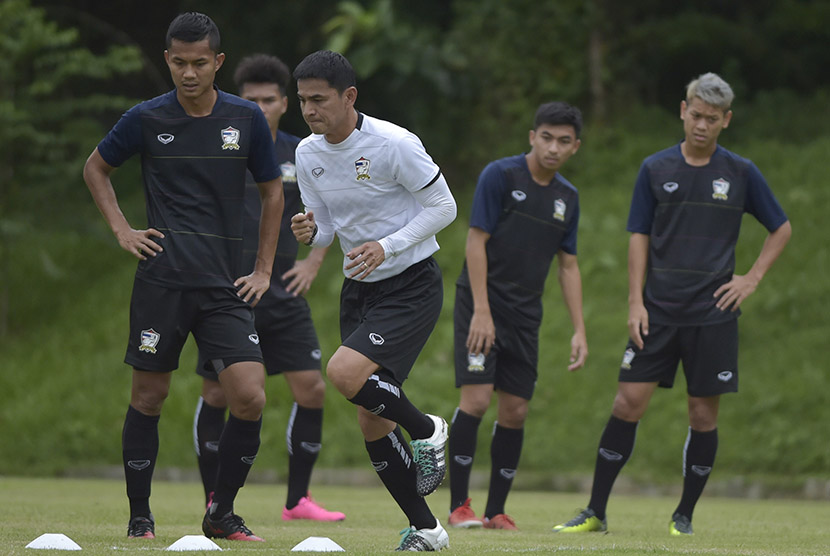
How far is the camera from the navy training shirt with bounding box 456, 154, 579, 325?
7.93 metres

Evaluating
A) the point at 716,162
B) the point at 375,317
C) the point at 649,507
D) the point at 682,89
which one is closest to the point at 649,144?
the point at 682,89

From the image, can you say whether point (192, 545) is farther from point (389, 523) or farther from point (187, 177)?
point (389, 523)

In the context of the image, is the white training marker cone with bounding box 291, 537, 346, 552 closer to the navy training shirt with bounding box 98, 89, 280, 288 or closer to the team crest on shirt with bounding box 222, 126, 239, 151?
the navy training shirt with bounding box 98, 89, 280, 288

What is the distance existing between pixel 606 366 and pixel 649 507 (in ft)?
12.7

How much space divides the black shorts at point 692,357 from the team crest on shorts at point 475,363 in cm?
90

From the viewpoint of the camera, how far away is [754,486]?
11.7 meters

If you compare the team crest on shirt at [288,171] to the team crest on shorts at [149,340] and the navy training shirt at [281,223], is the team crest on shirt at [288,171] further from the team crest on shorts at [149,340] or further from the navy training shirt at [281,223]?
the team crest on shorts at [149,340]

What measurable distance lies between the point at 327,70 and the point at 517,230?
263cm

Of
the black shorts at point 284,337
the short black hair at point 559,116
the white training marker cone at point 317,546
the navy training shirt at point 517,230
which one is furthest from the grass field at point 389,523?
the short black hair at point 559,116

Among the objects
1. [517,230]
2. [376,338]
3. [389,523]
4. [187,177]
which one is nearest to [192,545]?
[376,338]

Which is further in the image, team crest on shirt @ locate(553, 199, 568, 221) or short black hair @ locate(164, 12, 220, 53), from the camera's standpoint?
team crest on shirt @ locate(553, 199, 568, 221)

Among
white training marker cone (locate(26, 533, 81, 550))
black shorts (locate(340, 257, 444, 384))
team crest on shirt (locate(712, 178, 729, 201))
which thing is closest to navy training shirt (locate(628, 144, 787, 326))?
team crest on shirt (locate(712, 178, 729, 201))

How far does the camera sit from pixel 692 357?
7.49 meters

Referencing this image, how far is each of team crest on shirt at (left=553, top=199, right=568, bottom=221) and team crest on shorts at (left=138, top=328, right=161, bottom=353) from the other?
3042 millimetres
